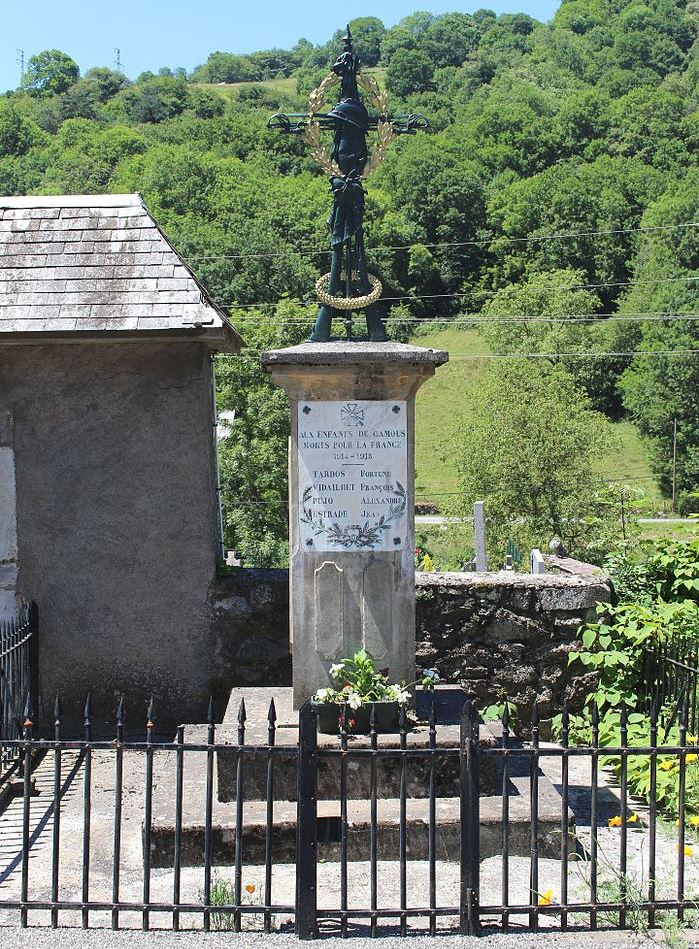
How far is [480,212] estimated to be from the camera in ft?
210

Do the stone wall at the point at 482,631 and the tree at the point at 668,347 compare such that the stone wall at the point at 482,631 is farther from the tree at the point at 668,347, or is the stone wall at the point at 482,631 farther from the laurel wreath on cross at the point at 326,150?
the tree at the point at 668,347

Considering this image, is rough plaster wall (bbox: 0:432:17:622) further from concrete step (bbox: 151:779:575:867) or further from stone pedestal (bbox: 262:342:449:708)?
concrete step (bbox: 151:779:575:867)

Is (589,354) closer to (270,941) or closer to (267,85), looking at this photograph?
(270,941)

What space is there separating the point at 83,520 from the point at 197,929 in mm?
4298

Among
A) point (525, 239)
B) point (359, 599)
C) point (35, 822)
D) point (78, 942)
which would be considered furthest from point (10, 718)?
point (525, 239)

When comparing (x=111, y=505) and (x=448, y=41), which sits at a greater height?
(x=448, y=41)

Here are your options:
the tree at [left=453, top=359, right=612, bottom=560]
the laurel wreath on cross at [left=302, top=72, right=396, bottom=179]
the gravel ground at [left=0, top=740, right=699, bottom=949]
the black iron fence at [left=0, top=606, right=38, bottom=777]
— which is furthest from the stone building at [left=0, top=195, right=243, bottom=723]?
the tree at [left=453, top=359, right=612, bottom=560]

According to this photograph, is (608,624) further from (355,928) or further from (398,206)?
(398,206)

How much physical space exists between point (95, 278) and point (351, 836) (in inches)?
188

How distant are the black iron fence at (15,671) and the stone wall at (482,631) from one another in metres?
1.39

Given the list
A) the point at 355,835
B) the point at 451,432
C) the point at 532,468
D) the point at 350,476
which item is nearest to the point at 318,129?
the point at 350,476

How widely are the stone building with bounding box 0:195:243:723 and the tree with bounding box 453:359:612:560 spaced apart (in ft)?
60.1

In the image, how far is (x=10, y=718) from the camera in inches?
297

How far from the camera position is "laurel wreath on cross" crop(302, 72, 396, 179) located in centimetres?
703
